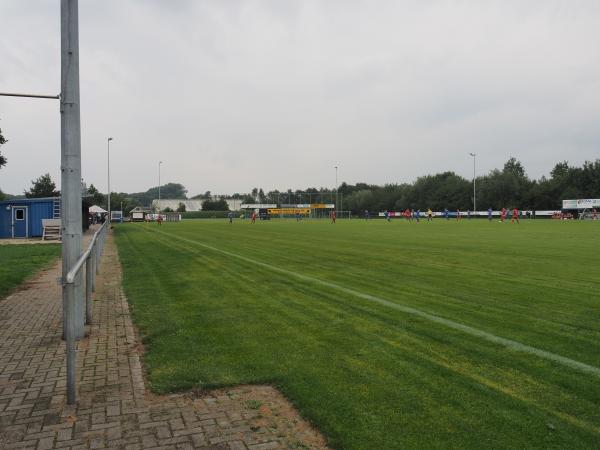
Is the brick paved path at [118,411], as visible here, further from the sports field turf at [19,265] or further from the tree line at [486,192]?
the tree line at [486,192]

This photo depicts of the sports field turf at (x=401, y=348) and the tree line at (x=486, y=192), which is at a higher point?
the tree line at (x=486, y=192)

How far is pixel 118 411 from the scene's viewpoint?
12.9 ft

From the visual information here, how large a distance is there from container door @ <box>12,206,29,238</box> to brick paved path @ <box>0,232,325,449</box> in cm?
2833

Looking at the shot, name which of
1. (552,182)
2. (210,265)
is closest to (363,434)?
(210,265)

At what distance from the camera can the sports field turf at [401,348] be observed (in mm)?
3539

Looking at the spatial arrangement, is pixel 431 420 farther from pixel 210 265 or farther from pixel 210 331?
pixel 210 265

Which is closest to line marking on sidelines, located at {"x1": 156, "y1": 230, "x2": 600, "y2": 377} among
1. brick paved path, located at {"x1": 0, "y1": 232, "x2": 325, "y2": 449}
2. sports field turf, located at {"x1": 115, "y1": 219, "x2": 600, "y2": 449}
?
sports field turf, located at {"x1": 115, "y1": 219, "x2": 600, "y2": 449}

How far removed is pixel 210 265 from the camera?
45.3 feet

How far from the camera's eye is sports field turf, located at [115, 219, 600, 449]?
3.54 m

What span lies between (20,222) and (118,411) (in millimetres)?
31337

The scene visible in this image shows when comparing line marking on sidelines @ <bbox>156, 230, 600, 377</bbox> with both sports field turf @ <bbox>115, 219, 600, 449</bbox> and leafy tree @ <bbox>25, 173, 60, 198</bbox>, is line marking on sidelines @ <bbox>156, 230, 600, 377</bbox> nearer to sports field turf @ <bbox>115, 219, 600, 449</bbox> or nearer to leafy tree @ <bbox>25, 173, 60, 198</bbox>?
sports field turf @ <bbox>115, 219, 600, 449</bbox>

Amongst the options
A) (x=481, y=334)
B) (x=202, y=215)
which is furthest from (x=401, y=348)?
(x=202, y=215)

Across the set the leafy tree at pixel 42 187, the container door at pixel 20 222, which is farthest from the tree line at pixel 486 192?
the container door at pixel 20 222

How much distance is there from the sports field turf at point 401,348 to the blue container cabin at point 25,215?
2371 centimetres
